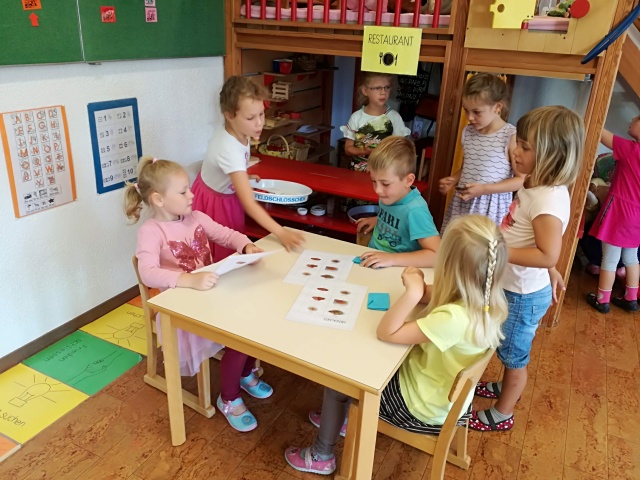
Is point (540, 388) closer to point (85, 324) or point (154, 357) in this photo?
point (154, 357)

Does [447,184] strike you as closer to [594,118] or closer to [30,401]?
[594,118]

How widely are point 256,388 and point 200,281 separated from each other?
721mm

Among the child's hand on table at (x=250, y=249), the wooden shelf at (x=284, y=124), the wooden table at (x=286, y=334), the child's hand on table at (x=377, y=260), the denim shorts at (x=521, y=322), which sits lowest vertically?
the denim shorts at (x=521, y=322)

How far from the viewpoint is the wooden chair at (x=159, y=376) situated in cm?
182

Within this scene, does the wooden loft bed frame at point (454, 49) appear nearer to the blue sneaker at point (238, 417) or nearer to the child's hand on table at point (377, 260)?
the child's hand on table at point (377, 260)

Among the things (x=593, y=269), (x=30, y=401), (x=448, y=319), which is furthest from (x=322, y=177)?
(x=593, y=269)

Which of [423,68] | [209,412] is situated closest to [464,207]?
[209,412]

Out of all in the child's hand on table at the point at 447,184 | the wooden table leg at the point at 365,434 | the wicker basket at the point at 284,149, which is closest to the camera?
the wooden table leg at the point at 365,434

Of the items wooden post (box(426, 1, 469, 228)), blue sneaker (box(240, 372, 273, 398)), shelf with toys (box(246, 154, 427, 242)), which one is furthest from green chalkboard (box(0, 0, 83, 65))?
wooden post (box(426, 1, 469, 228))

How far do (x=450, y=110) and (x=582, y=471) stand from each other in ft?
5.02

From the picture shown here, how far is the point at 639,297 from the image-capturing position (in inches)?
116

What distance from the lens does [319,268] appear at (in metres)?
1.64

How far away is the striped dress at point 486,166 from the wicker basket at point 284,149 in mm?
1165

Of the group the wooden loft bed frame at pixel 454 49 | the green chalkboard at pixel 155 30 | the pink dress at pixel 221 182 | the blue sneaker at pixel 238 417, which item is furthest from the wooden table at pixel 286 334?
the green chalkboard at pixel 155 30
